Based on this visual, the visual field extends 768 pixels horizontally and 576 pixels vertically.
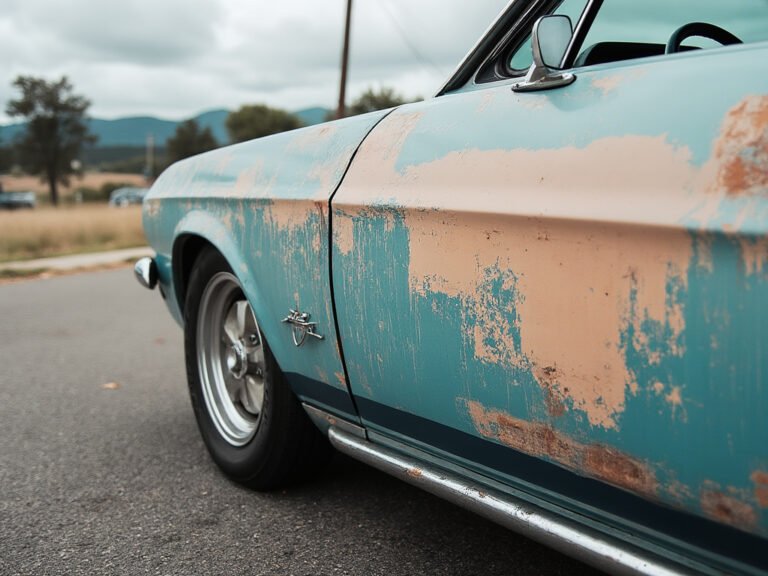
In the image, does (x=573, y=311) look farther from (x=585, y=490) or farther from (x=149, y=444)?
(x=149, y=444)

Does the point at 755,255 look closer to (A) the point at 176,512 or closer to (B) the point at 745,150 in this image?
(B) the point at 745,150

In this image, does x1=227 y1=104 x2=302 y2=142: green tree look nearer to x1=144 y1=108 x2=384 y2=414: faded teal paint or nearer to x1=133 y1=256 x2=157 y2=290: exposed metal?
x1=133 y1=256 x2=157 y2=290: exposed metal

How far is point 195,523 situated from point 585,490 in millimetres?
1435

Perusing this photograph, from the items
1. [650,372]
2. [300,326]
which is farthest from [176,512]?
[650,372]

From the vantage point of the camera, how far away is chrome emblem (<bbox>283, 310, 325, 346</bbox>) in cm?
225

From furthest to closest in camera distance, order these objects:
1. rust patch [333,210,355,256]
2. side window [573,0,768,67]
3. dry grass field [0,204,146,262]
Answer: dry grass field [0,204,146,262] → rust patch [333,210,355,256] → side window [573,0,768,67]

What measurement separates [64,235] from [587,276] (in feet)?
53.3

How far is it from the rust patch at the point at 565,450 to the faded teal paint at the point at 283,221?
584mm

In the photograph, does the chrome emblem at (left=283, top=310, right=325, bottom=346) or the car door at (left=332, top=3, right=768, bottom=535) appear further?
the chrome emblem at (left=283, top=310, right=325, bottom=346)

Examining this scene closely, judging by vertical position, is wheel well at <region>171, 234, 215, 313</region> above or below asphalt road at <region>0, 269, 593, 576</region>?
above

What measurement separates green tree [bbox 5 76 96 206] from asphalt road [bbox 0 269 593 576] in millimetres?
57320

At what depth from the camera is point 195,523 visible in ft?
8.42

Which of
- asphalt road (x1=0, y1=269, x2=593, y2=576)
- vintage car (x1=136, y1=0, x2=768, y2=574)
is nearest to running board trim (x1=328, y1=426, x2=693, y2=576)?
vintage car (x1=136, y1=0, x2=768, y2=574)

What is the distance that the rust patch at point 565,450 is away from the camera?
1.45 meters
